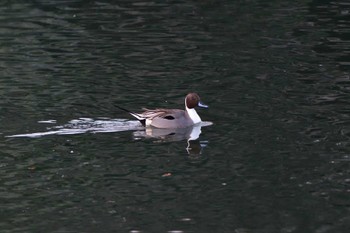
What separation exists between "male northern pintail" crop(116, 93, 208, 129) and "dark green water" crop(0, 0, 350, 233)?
0.39 m

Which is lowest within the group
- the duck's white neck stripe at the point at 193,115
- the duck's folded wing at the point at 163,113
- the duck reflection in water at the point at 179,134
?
the duck reflection in water at the point at 179,134

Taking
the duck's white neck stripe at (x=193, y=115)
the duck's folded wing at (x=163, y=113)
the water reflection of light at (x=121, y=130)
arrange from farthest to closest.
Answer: the duck's white neck stripe at (x=193, y=115) → the duck's folded wing at (x=163, y=113) → the water reflection of light at (x=121, y=130)

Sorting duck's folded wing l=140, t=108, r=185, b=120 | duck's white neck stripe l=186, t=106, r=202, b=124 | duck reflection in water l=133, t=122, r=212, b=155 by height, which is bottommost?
duck reflection in water l=133, t=122, r=212, b=155

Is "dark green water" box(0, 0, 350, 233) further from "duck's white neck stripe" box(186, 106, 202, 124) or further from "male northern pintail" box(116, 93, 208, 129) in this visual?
"male northern pintail" box(116, 93, 208, 129)

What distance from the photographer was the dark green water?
492 inches

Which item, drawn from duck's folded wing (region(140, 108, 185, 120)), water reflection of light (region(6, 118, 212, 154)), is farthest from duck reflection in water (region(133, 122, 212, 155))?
duck's folded wing (region(140, 108, 185, 120))

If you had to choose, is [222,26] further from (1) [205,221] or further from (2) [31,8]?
(1) [205,221]

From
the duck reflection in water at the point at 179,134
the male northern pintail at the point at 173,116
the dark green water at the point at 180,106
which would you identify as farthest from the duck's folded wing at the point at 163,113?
the dark green water at the point at 180,106

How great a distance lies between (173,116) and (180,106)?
4.92 feet

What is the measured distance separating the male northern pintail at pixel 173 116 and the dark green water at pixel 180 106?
1.26ft

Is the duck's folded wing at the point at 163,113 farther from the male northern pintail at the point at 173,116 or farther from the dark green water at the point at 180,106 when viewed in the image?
the dark green water at the point at 180,106

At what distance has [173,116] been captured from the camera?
16.9 meters

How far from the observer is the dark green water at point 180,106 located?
12.5 meters

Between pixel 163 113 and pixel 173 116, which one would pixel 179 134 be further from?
pixel 163 113
